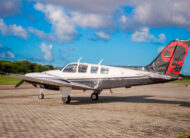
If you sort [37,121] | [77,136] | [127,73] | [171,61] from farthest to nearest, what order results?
[127,73]
[171,61]
[37,121]
[77,136]

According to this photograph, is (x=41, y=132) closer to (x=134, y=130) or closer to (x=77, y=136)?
(x=77, y=136)

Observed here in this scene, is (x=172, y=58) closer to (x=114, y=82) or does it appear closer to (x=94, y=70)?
(x=114, y=82)

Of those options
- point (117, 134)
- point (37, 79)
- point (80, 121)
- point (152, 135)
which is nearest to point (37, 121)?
point (80, 121)

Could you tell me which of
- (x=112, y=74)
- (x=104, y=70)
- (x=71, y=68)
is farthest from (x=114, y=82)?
(x=71, y=68)

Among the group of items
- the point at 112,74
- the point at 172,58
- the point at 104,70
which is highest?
the point at 172,58

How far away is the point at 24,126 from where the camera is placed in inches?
274

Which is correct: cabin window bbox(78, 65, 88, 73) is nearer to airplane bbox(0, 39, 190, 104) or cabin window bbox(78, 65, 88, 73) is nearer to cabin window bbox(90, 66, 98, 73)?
airplane bbox(0, 39, 190, 104)

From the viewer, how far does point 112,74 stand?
14.3m

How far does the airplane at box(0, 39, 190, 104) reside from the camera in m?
13.0

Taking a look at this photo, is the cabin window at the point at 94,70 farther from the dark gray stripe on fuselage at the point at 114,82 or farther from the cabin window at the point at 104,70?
the dark gray stripe on fuselage at the point at 114,82

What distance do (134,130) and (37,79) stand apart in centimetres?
896

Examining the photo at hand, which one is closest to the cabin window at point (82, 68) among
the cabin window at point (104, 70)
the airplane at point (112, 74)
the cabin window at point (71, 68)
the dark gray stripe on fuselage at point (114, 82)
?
the airplane at point (112, 74)

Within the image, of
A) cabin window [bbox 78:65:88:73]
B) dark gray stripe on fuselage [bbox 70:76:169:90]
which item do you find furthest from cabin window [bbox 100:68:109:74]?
cabin window [bbox 78:65:88:73]

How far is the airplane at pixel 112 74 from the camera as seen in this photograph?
13.0m
